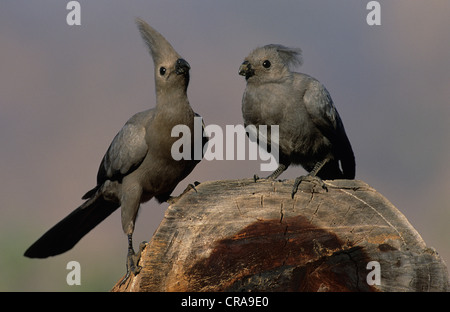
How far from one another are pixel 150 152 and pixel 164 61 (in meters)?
0.80

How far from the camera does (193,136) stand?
4926 mm

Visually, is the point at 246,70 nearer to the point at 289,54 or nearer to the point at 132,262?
the point at 289,54

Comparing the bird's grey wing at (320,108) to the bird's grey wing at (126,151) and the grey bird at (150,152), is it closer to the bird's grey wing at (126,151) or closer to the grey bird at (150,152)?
the grey bird at (150,152)

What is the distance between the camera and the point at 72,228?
5508 mm

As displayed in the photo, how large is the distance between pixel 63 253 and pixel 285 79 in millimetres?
2693

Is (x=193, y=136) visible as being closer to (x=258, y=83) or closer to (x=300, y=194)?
(x=258, y=83)

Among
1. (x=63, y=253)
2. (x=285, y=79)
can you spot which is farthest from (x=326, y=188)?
(x=63, y=253)

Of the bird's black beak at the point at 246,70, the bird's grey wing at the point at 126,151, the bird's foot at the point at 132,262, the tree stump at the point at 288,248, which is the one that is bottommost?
the bird's foot at the point at 132,262

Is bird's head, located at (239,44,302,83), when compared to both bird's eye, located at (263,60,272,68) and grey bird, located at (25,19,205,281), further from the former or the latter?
grey bird, located at (25,19,205,281)

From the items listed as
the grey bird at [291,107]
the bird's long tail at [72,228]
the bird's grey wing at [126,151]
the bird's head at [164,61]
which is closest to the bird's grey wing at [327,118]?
the grey bird at [291,107]

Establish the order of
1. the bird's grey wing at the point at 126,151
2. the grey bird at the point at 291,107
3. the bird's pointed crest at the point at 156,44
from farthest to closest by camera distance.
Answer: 1. the grey bird at the point at 291,107
2. the bird's grey wing at the point at 126,151
3. the bird's pointed crest at the point at 156,44

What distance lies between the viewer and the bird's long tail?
5383 mm

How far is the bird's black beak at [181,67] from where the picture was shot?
15.6ft

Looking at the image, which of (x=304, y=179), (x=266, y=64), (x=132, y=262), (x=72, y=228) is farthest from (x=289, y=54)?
(x=72, y=228)
